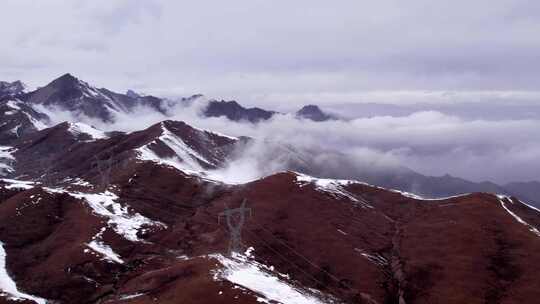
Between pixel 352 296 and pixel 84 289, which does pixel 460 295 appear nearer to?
pixel 352 296

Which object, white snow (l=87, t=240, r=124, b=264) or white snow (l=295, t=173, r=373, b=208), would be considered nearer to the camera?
white snow (l=87, t=240, r=124, b=264)

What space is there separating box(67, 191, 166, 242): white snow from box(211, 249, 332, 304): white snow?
4969 cm

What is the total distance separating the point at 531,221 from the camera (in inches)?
6526

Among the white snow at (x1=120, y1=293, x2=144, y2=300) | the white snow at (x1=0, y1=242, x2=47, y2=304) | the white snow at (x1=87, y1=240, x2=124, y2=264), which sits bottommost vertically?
the white snow at (x1=0, y1=242, x2=47, y2=304)

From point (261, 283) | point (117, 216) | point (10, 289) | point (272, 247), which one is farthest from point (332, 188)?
point (10, 289)

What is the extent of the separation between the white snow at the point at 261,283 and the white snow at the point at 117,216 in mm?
49687

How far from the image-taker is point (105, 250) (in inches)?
5595

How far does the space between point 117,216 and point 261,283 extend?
73.3 m

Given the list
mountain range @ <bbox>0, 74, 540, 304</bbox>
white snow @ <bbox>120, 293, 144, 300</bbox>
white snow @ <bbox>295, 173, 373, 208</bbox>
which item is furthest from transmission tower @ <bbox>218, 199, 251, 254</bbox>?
white snow @ <bbox>295, 173, 373, 208</bbox>

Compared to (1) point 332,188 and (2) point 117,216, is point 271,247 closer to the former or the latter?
(1) point 332,188

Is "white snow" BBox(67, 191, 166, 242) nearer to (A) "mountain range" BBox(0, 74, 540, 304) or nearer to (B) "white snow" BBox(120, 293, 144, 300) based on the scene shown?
(A) "mountain range" BBox(0, 74, 540, 304)

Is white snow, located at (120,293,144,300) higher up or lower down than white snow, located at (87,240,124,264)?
higher up

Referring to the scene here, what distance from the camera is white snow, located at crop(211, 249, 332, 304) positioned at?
99.8 m

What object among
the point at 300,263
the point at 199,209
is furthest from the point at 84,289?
the point at 199,209
